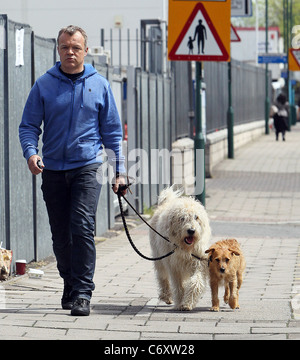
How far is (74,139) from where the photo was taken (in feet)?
24.8

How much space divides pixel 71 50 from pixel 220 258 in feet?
6.40

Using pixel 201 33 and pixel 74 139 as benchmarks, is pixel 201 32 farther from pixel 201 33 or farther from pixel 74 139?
pixel 74 139

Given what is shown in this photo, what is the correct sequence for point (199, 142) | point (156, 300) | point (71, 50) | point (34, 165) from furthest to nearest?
point (199, 142), point (156, 300), point (71, 50), point (34, 165)

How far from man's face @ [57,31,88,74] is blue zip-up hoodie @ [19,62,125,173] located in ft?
0.35

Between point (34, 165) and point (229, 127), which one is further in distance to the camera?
point (229, 127)

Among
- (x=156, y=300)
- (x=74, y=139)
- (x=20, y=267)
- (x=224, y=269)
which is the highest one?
(x=74, y=139)

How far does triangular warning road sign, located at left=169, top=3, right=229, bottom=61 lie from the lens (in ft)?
37.7

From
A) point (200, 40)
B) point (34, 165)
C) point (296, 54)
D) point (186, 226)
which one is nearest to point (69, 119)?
point (34, 165)

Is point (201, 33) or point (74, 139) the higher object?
point (201, 33)

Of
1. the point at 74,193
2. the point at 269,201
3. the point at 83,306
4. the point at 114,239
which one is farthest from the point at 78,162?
the point at 269,201

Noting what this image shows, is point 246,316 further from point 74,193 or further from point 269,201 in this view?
point 269,201

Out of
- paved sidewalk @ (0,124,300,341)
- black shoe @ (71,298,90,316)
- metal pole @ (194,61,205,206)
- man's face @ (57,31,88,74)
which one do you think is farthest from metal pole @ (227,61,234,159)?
black shoe @ (71,298,90,316)

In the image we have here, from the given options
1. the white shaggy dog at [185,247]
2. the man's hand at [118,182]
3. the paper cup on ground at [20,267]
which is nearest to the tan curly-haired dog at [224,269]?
the white shaggy dog at [185,247]

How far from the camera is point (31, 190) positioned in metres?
10.6
